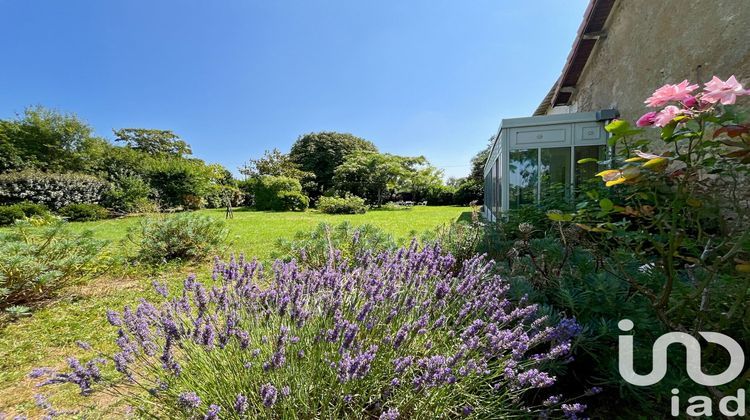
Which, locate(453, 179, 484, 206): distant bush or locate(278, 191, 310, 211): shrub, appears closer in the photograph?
locate(278, 191, 310, 211): shrub

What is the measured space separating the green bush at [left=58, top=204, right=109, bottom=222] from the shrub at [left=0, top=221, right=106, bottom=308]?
10515mm

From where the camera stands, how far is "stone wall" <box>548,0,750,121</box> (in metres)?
3.14

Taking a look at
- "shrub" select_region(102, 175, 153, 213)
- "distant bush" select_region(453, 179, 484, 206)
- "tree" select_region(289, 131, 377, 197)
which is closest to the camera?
"shrub" select_region(102, 175, 153, 213)

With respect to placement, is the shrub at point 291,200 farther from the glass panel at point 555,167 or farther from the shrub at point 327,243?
the glass panel at point 555,167

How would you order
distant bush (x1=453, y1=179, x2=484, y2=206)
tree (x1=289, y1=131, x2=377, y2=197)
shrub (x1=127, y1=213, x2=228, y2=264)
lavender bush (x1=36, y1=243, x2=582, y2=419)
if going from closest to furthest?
lavender bush (x1=36, y1=243, x2=582, y2=419) → shrub (x1=127, y1=213, x2=228, y2=264) → distant bush (x1=453, y1=179, x2=484, y2=206) → tree (x1=289, y1=131, x2=377, y2=197)

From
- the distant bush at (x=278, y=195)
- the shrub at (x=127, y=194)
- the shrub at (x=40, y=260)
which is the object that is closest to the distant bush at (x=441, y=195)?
the distant bush at (x=278, y=195)

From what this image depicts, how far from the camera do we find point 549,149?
596 cm

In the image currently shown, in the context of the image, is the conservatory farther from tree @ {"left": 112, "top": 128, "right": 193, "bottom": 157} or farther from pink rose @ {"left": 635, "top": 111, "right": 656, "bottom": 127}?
tree @ {"left": 112, "top": 128, "right": 193, "bottom": 157}

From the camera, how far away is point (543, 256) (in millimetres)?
2311

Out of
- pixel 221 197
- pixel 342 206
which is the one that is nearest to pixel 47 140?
pixel 221 197

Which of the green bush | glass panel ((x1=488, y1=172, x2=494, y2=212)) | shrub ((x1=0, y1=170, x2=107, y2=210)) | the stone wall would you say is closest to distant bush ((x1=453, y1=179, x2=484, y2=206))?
glass panel ((x1=488, y1=172, x2=494, y2=212))

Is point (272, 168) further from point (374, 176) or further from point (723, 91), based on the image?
point (723, 91)

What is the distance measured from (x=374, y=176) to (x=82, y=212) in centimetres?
1553

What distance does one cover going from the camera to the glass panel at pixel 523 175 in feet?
20.0
